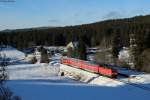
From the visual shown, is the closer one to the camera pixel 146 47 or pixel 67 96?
pixel 67 96

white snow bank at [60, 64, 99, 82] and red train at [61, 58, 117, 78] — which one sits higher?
red train at [61, 58, 117, 78]

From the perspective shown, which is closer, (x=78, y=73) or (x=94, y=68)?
(x=94, y=68)

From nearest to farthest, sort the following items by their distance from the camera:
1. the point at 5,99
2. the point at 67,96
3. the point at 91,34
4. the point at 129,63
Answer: the point at 5,99 < the point at 67,96 < the point at 129,63 < the point at 91,34

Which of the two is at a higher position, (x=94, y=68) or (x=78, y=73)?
(x=94, y=68)

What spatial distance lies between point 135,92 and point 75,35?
6111 inches

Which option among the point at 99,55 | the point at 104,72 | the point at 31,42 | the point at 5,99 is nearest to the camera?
the point at 5,99

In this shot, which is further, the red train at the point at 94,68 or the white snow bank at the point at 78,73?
the white snow bank at the point at 78,73

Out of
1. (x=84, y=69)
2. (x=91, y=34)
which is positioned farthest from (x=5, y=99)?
(x=91, y=34)

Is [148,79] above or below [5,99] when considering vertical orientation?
below

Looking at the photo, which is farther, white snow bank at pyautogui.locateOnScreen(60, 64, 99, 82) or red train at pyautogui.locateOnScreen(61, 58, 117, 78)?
white snow bank at pyautogui.locateOnScreen(60, 64, 99, 82)

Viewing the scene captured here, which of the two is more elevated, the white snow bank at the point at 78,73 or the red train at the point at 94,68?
the red train at the point at 94,68

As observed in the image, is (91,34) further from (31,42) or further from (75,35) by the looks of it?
(31,42)

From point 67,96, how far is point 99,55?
165 feet

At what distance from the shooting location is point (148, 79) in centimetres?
4259
